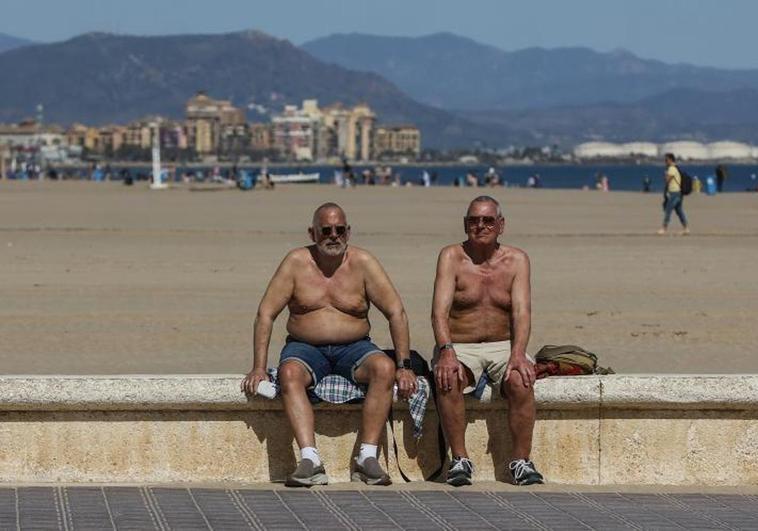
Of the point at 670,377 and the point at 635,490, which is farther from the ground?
the point at 670,377

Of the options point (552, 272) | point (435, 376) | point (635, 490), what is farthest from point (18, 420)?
point (552, 272)

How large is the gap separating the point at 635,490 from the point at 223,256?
51.5ft

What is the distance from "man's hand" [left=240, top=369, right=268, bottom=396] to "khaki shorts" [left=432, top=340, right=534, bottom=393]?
793 millimetres

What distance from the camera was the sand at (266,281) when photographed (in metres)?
12.7

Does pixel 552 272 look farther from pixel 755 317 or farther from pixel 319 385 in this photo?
pixel 319 385

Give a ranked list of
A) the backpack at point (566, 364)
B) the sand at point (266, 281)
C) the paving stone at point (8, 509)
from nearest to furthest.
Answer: the paving stone at point (8, 509) < the backpack at point (566, 364) < the sand at point (266, 281)

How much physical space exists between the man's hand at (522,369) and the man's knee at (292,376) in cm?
88

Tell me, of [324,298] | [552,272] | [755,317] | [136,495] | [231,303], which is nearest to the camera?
[136,495]

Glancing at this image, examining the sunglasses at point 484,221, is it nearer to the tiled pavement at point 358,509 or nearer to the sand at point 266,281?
the tiled pavement at point 358,509

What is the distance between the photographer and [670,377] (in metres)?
7.42

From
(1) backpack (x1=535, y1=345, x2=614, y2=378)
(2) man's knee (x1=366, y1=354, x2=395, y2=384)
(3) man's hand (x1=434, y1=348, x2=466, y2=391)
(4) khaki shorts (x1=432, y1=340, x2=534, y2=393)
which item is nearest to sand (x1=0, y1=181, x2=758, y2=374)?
(1) backpack (x1=535, y1=345, x2=614, y2=378)

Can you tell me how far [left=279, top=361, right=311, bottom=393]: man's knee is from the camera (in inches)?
285

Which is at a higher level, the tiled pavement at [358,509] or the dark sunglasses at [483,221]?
the dark sunglasses at [483,221]

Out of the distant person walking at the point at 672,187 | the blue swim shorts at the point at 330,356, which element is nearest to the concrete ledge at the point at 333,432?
the blue swim shorts at the point at 330,356
